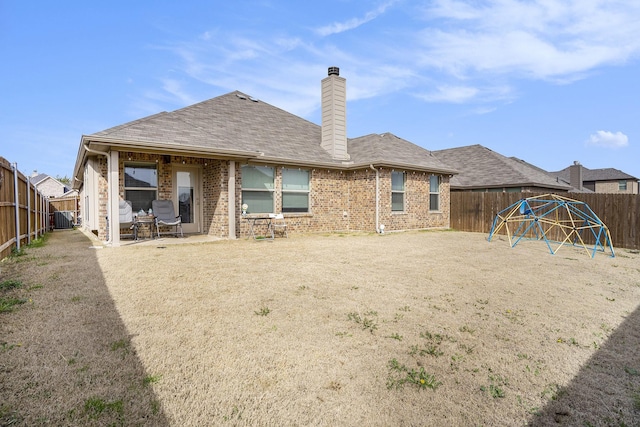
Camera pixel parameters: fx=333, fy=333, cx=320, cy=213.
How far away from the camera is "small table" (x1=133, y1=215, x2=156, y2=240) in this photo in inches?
353

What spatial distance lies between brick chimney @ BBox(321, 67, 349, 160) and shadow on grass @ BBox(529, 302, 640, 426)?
442 inches

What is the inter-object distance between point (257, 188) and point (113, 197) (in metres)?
4.26

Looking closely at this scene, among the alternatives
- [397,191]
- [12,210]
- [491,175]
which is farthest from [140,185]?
[491,175]

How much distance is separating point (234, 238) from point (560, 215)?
1163cm

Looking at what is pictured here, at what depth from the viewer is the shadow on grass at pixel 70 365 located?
200cm

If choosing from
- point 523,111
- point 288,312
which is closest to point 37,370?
point 288,312

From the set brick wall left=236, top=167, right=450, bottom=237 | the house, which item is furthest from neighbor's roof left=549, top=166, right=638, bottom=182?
the house

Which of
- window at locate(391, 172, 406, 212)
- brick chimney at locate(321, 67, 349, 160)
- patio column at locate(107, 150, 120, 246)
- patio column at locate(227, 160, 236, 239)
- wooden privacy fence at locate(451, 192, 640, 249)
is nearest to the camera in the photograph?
patio column at locate(107, 150, 120, 246)

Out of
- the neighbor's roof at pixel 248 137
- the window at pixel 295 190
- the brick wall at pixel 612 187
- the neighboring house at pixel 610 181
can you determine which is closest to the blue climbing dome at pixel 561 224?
the neighbor's roof at pixel 248 137

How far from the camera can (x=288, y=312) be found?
3789 millimetres

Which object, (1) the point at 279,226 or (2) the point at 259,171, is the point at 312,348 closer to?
(1) the point at 279,226

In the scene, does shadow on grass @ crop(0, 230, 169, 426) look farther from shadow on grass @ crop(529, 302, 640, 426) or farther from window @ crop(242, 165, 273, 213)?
window @ crop(242, 165, 273, 213)

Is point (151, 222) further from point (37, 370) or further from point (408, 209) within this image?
point (408, 209)

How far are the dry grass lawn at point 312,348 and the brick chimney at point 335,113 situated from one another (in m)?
8.72
